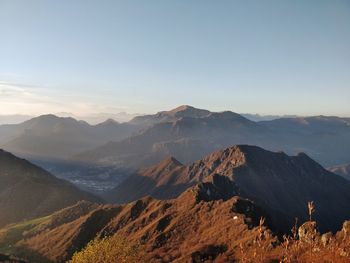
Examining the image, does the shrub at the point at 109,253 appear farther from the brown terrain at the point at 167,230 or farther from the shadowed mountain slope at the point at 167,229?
the shadowed mountain slope at the point at 167,229

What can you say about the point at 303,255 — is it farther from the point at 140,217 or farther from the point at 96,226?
the point at 96,226

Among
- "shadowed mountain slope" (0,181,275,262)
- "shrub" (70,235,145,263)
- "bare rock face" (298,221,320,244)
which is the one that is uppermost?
"bare rock face" (298,221,320,244)

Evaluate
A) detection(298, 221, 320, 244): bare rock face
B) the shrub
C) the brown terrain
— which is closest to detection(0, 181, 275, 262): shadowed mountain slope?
the brown terrain

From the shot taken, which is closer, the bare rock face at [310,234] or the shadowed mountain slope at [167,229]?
the bare rock face at [310,234]

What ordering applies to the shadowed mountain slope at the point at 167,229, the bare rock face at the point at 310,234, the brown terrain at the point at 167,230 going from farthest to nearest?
1. the shadowed mountain slope at the point at 167,229
2. the brown terrain at the point at 167,230
3. the bare rock face at the point at 310,234

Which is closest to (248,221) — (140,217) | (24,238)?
(140,217)

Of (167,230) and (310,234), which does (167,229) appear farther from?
(310,234)

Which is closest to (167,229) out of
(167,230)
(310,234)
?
(167,230)

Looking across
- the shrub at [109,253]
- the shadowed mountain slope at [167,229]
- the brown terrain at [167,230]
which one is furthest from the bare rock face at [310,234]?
the shadowed mountain slope at [167,229]

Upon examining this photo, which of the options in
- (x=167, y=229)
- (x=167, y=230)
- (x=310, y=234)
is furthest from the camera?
(x=167, y=229)

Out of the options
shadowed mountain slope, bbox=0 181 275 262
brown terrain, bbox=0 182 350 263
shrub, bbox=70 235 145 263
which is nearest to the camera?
shrub, bbox=70 235 145 263

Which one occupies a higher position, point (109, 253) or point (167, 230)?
point (109, 253)

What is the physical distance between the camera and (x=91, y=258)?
3925 centimetres

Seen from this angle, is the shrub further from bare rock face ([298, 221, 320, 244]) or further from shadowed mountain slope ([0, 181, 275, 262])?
bare rock face ([298, 221, 320, 244])
